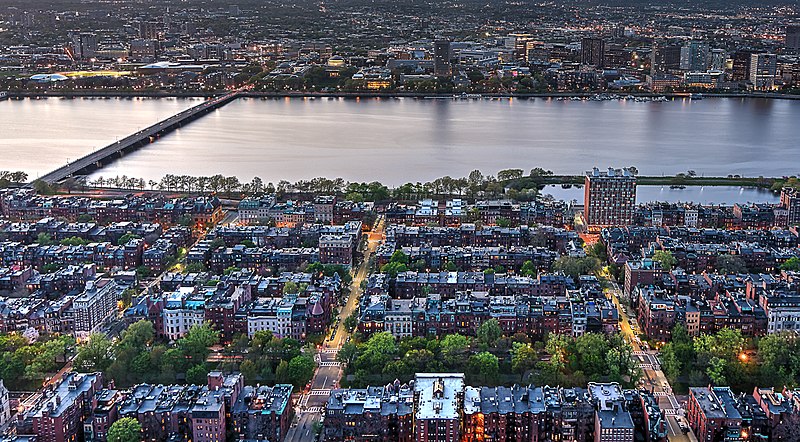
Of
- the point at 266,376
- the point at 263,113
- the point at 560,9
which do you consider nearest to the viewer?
the point at 266,376

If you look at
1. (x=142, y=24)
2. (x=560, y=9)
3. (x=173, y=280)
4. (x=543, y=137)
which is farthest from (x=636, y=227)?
(x=560, y=9)

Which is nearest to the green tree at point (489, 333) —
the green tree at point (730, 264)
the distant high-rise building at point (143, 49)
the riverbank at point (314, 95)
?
the green tree at point (730, 264)

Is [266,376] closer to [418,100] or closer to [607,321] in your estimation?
[607,321]

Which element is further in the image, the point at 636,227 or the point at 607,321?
the point at 636,227

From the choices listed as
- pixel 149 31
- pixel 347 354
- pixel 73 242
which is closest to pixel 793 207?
pixel 347 354

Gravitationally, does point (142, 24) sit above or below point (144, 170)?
above

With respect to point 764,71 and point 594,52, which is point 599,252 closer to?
point 764,71

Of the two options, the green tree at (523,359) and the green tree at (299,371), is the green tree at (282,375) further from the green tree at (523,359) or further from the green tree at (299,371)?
the green tree at (523,359)
